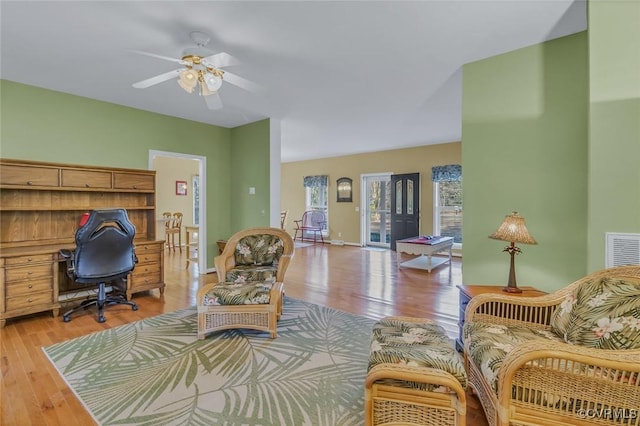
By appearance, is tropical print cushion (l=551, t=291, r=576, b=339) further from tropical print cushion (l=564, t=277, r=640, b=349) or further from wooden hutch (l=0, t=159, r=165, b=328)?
wooden hutch (l=0, t=159, r=165, b=328)

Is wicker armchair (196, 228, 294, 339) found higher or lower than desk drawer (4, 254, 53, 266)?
lower

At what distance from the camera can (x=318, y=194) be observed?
9.58 metres

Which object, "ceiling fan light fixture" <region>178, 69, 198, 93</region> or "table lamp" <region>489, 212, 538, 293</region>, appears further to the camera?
"ceiling fan light fixture" <region>178, 69, 198, 93</region>

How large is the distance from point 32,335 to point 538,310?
420 centimetres

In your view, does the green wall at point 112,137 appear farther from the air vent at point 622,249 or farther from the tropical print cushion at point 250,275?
the air vent at point 622,249

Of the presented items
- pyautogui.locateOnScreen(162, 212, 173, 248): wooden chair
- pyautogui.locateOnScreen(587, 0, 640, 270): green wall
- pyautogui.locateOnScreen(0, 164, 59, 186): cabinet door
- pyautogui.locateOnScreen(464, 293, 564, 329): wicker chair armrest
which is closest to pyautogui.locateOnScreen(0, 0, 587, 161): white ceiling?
pyautogui.locateOnScreen(587, 0, 640, 270): green wall

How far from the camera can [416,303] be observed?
363 centimetres

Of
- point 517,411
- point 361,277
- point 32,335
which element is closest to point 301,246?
point 361,277

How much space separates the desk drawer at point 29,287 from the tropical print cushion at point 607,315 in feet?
14.7

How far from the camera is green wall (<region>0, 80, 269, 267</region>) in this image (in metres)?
3.41

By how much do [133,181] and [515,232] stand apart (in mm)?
4514

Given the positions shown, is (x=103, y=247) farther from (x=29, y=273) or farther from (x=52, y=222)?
(x=52, y=222)

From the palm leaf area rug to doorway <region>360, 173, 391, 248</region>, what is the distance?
5399 millimetres

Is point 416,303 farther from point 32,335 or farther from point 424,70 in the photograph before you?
point 32,335
